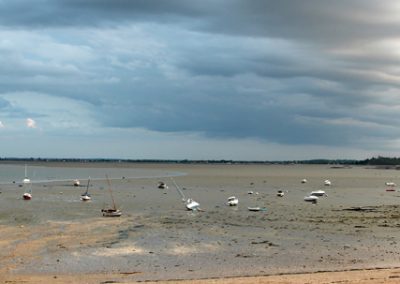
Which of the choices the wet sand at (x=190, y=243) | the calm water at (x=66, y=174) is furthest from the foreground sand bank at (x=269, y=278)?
the calm water at (x=66, y=174)

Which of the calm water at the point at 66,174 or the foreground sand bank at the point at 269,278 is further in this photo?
the calm water at the point at 66,174

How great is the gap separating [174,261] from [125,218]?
15486 millimetres

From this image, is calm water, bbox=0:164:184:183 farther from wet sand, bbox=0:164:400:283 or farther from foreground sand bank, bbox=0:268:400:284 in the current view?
foreground sand bank, bbox=0:268:400:284

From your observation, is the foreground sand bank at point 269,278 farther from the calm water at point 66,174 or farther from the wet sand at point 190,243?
the calm water at point 66,174

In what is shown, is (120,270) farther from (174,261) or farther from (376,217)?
(376,217)

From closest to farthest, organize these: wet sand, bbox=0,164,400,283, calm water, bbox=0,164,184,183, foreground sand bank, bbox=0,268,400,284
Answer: foreground sand bank, bbox=0,268,400,284
wet sand, bbox=0,164,400,283
calm water, bbox=0,164,184,183

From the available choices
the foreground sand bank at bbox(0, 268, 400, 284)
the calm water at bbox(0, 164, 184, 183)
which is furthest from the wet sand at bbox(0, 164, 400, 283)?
the calm water at bbox(0, 164, 184, 183)

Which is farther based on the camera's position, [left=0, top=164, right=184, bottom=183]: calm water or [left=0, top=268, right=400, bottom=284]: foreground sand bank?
[left=0, top=164, right=184, bottom=183]: calm water

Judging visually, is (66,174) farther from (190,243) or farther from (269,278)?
(269,278)

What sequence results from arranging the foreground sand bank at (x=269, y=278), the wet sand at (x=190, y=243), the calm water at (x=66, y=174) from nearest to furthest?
the foreground sand bank at (x=269, y=278), the wet sand at (x=190, y=243), the calm water at (x=66, y=174)

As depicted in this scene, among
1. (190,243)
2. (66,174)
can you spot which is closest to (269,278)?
(190,243)

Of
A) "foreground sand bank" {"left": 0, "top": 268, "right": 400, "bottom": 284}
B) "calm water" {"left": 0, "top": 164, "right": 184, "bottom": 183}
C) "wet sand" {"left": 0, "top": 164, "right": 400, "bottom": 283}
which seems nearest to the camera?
"foreground sand bank" {"left": 0, "top": 268, "right": 400, "bottom": 284}

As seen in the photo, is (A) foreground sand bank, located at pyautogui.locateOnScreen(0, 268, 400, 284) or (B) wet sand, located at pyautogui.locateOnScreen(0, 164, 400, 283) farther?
(B) wet sand, located at pyautogui.locateOnScreen(0, 164, 400, 283)

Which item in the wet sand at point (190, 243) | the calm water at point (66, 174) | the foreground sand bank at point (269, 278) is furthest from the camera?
the calm water at point (66, 174)
